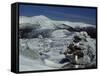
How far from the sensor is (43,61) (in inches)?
139

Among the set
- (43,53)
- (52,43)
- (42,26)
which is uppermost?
(42,26)

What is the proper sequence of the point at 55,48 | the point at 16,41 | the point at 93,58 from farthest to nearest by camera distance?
1. the point at 93,58
2. the point at 55,48
3. the point at 16,41

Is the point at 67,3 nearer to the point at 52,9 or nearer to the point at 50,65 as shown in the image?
the point at 52,9

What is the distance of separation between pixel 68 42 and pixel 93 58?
392 millimetres

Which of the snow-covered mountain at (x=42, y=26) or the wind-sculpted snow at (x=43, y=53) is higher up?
the snow-covered mountain at (x=42, y=26)

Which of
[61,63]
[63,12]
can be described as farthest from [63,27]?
[61,63]

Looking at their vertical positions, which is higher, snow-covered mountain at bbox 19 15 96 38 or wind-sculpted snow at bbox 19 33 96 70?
snow-covered mountain at bbox 19 15 96 38

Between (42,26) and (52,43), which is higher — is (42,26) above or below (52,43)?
above

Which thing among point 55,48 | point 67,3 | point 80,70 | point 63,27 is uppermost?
point 67,3

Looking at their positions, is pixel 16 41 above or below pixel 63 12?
below

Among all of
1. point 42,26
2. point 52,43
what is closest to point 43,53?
point 52,43

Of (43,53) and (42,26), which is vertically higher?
(42,26)

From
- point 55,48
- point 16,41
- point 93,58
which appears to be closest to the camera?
point 16,41

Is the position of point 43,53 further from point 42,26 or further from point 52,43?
point 42,26
